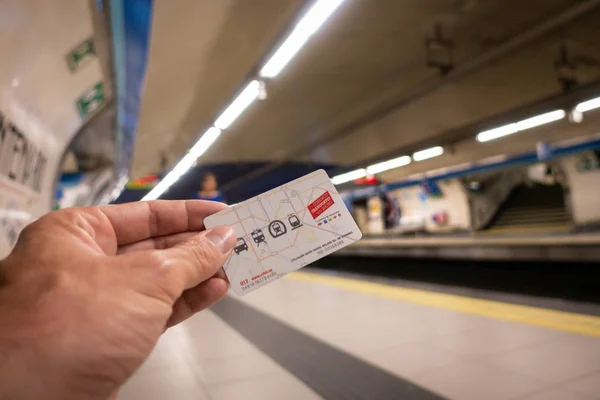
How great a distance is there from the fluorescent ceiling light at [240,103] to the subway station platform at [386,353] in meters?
2.33

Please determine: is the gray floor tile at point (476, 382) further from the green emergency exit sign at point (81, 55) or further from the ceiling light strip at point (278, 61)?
the green emergency exit sign at point (81, 55)

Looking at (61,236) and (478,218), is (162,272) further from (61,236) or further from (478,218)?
(478,218)

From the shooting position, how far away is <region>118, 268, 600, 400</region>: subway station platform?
90.7 inches

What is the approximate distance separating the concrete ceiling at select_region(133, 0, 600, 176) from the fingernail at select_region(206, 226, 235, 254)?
2.34 metres

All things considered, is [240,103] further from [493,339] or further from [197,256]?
[197,256]

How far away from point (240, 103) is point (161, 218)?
3799 mm

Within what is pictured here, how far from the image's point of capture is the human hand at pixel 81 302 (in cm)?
77

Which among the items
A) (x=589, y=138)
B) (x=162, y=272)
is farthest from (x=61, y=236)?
(x=589, y=138)

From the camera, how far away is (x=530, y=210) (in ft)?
61.5

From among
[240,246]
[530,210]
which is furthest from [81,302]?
[530,210]

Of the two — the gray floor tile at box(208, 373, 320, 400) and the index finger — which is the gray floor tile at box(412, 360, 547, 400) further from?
the index finger

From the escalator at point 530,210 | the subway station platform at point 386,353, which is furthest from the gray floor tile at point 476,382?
the escalator at point 530,210

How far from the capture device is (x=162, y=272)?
963 millimetres

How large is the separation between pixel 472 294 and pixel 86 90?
5.04 meters
